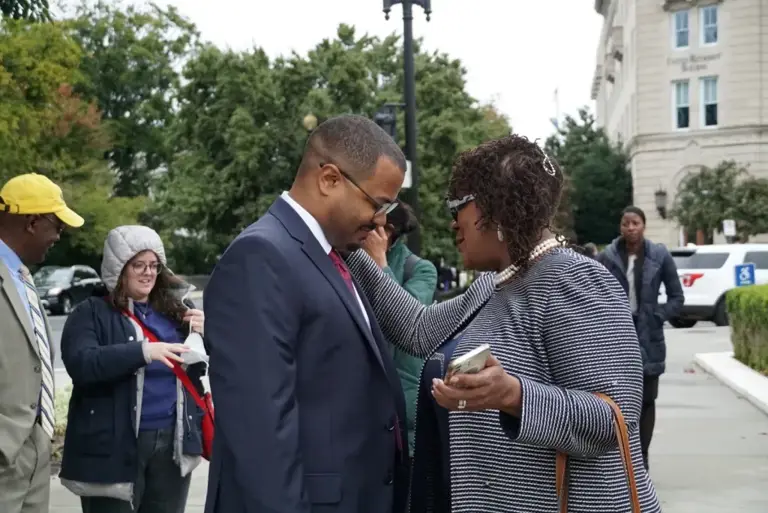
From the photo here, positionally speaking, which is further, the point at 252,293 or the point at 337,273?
the point at 337,273

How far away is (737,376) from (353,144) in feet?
36.6

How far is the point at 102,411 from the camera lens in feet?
13.4

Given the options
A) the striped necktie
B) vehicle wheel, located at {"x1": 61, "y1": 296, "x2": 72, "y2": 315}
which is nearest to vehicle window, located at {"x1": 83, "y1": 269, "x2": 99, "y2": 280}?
vehicle wheel, located at {"x1": 61, "y1": 296, "x2": 72, "y2": 315}

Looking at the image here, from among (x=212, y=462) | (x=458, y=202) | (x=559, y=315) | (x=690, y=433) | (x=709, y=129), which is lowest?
(x=690, y=433)

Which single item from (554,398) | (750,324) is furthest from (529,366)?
(750,324)

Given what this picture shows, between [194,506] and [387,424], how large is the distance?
440 cm

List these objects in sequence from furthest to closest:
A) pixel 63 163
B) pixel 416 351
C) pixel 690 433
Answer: pixel 63 163 → pixel 690 433 → pixel 416 351

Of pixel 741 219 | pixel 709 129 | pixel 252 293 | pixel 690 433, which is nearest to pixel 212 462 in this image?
pixel 252 293

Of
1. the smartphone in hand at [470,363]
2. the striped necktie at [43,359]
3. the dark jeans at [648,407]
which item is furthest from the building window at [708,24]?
the smartphone in hand at [470,363]

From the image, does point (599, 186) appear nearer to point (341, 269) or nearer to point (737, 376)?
point (737, 376)

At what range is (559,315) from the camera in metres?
2.62

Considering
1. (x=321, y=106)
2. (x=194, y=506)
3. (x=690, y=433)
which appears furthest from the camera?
(x=321, y=106)

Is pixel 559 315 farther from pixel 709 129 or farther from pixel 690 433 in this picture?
pixel 709 129

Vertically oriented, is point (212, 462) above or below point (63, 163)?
below
